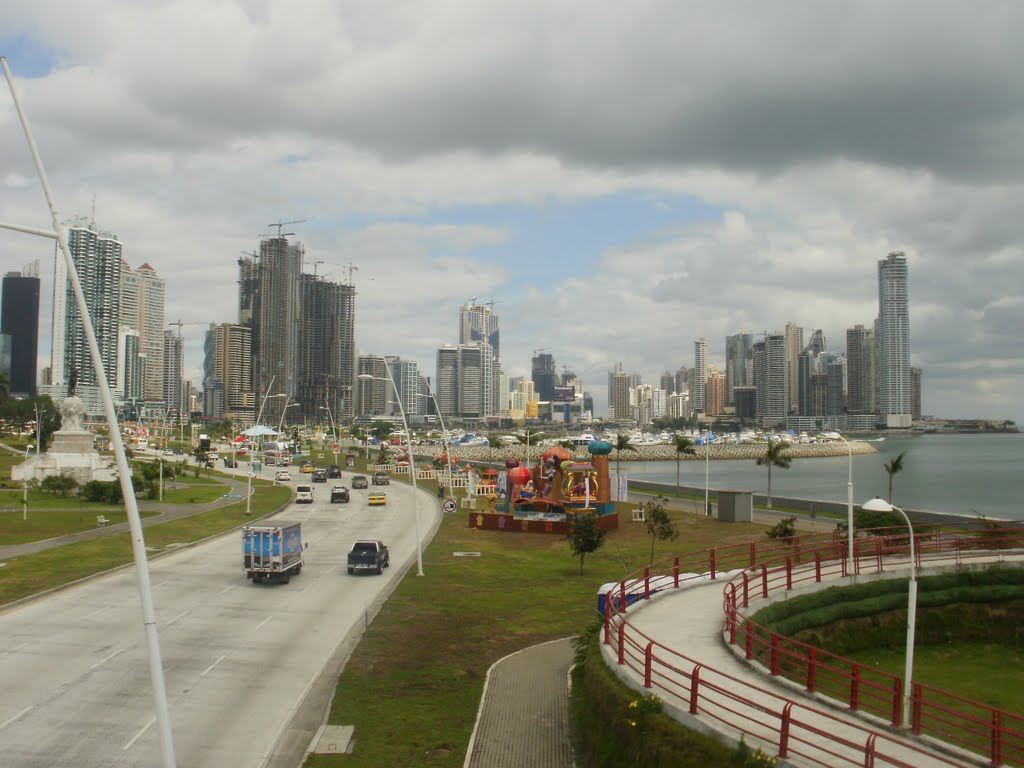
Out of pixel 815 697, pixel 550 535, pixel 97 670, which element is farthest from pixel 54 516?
pixel 815 697

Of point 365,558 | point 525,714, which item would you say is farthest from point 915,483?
point 525,714

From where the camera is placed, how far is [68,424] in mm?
82188

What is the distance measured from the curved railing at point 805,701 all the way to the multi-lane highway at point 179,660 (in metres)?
7.98

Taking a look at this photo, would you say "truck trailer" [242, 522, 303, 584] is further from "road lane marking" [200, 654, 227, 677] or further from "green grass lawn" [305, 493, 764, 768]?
"road lane marking" [200, 654, 227, 677]

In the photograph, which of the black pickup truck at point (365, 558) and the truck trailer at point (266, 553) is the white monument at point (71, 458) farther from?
the black pickup truck at point (365, 558)

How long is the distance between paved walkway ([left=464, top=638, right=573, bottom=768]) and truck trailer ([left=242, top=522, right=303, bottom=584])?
13705 millimetres

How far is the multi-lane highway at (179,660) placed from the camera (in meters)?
16.1

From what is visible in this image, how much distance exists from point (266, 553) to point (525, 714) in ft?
58.4

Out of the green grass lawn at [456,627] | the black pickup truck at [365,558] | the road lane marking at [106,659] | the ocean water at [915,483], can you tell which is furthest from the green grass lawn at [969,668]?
the ocean water at [915,483]

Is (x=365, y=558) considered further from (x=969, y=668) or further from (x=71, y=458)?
(x=71, y=458)

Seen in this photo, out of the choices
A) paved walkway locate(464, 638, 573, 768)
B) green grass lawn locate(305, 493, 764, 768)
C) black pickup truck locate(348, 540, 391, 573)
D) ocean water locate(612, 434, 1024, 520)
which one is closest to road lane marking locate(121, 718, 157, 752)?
green grass lawn locate(305, 493, 764, 768)

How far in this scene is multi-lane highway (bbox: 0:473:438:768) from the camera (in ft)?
52.9

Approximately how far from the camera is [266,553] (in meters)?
32.7

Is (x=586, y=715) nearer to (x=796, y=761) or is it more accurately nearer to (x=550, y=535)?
(x=796, y=761)
